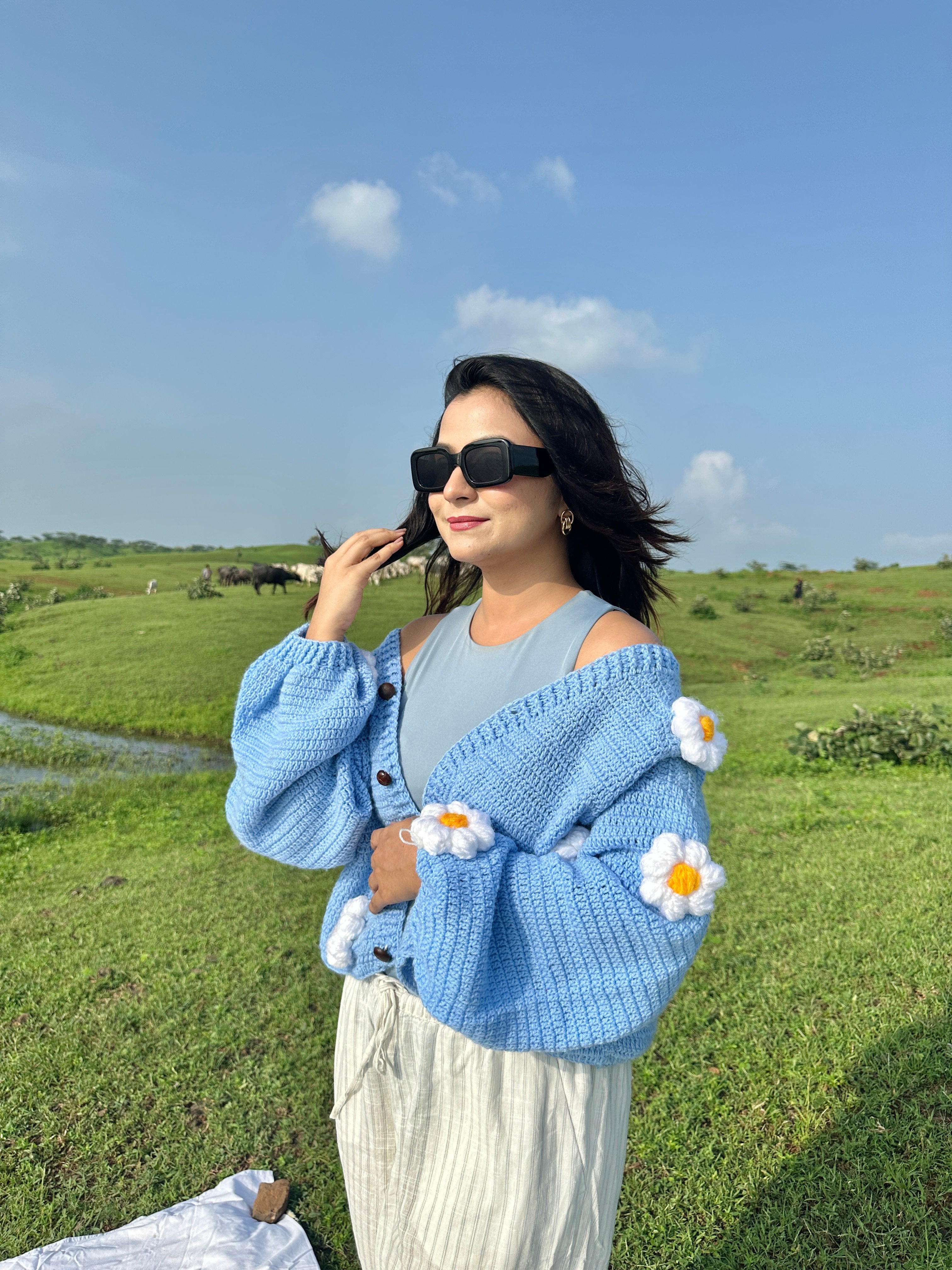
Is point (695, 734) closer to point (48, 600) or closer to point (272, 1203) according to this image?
point (272, 1203)

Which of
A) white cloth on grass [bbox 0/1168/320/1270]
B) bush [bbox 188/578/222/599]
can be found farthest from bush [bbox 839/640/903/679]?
white cloth on grass [bbox 0/1168/320/1270]

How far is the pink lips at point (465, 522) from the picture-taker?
71.3 inches

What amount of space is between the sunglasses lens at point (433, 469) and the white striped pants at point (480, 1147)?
111 cm

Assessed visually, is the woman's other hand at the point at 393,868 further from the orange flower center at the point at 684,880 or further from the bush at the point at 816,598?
the bush at the point at 816,598

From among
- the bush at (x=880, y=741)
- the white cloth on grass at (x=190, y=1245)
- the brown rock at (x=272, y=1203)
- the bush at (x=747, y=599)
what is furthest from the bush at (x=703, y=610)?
the white cloth on grass at (x=190, y=1245)

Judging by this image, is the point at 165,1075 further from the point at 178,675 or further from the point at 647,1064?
the point at 178,675

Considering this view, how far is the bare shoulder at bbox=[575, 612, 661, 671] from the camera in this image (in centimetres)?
172

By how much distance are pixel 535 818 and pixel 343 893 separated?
60 centimetres

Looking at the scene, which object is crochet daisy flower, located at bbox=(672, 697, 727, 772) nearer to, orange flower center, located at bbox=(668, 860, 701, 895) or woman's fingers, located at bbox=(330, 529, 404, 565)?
orange flower center, located at bbox=(668, 860, 701, 895)

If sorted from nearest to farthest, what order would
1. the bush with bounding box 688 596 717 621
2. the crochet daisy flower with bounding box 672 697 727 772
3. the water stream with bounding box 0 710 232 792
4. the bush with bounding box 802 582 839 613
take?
the crochet daisy flower with bounding box 672 697 727 772 < the water stream with bounding box 0 710 232 792 < the bush with bounding box 688 596 717 621 < the bush with bounding box 802 582 839 613

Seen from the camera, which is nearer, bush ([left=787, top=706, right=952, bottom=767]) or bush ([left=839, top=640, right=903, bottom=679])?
bush ([left=787, top=706, right=952, bottom=767])

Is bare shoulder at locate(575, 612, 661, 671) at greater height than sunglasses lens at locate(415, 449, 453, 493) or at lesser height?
lesser

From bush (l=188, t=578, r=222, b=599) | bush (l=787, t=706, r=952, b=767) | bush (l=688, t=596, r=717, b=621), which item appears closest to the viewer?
bush (l=787, t=706, r=952, b=767)

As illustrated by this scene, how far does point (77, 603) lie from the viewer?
16.8 meters
